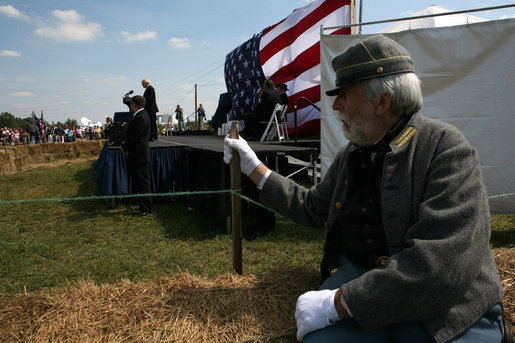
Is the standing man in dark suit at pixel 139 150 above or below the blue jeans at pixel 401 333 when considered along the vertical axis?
above

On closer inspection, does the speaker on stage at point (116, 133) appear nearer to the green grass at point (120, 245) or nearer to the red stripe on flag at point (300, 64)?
the green grass at point (120, 245)

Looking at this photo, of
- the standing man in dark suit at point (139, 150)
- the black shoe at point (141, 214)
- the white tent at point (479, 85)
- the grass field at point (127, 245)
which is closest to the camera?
the grass field at point (127, 245)

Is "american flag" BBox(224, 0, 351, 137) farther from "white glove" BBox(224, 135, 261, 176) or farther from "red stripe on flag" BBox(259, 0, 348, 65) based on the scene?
"white glove" BBox(224, 135, 261, 176)

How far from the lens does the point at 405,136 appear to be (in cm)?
140

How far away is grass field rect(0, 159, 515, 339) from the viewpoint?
3.72 metres

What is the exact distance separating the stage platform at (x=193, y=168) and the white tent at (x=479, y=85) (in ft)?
4.47

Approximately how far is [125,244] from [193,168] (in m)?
2.31

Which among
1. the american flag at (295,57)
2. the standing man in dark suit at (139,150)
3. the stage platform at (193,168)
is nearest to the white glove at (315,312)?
the stage platform at (193,168)

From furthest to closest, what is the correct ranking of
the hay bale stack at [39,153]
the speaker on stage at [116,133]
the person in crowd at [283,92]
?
the hay bale stack at [39,153] < the person in crowd at [283,92] < the speaker on stage at [116,133]

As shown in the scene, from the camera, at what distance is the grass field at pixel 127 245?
3725 mm

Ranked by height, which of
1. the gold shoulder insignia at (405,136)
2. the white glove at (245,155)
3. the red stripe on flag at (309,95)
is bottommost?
the white glove at (245,155)

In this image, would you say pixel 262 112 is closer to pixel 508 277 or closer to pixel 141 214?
pixel 141 214

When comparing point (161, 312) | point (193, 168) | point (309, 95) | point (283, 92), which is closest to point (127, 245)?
point (193, 168)

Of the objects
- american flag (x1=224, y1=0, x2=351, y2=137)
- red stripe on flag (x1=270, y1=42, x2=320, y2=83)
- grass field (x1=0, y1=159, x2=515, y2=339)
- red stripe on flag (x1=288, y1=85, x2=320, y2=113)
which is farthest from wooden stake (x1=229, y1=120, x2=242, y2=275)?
red stripe on flag (x1=270, y1=42, x2=320, y2=83)
